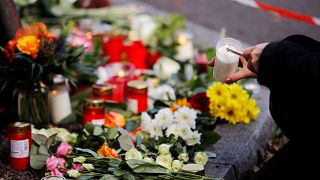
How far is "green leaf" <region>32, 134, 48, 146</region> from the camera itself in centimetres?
314

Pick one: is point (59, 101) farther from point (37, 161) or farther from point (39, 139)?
point (37, 161)

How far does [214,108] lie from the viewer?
367cm

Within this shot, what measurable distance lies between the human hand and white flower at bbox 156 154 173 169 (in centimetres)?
45

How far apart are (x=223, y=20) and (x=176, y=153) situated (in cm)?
494

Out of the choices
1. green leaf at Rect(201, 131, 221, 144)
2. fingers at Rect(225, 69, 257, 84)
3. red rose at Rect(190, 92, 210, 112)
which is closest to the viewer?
fingers at Rect(225, 69, 257, 84)

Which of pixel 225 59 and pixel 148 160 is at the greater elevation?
pixel 225 59

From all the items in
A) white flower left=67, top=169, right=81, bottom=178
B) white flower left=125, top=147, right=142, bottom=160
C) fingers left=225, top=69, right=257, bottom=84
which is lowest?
white flower left=67, top=169, right=81, bottom=178

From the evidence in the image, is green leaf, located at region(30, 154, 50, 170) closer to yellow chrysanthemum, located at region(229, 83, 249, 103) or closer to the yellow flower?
the yellow flower

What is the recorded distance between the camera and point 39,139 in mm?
3158

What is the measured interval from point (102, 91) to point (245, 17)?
4.58 meters

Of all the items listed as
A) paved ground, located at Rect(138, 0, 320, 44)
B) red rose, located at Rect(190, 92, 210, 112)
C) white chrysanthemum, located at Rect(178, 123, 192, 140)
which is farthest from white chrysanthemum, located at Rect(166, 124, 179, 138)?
paved ground, located at Rect(138, 0, 320, 44)

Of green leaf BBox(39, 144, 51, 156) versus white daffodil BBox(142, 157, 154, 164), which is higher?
white daffodil BBox(142, 157, 154, 164)

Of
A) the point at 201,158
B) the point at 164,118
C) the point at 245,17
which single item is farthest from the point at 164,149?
the point at 245,17

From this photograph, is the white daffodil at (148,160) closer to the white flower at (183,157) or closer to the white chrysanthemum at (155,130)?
the white flower at (183,157)
